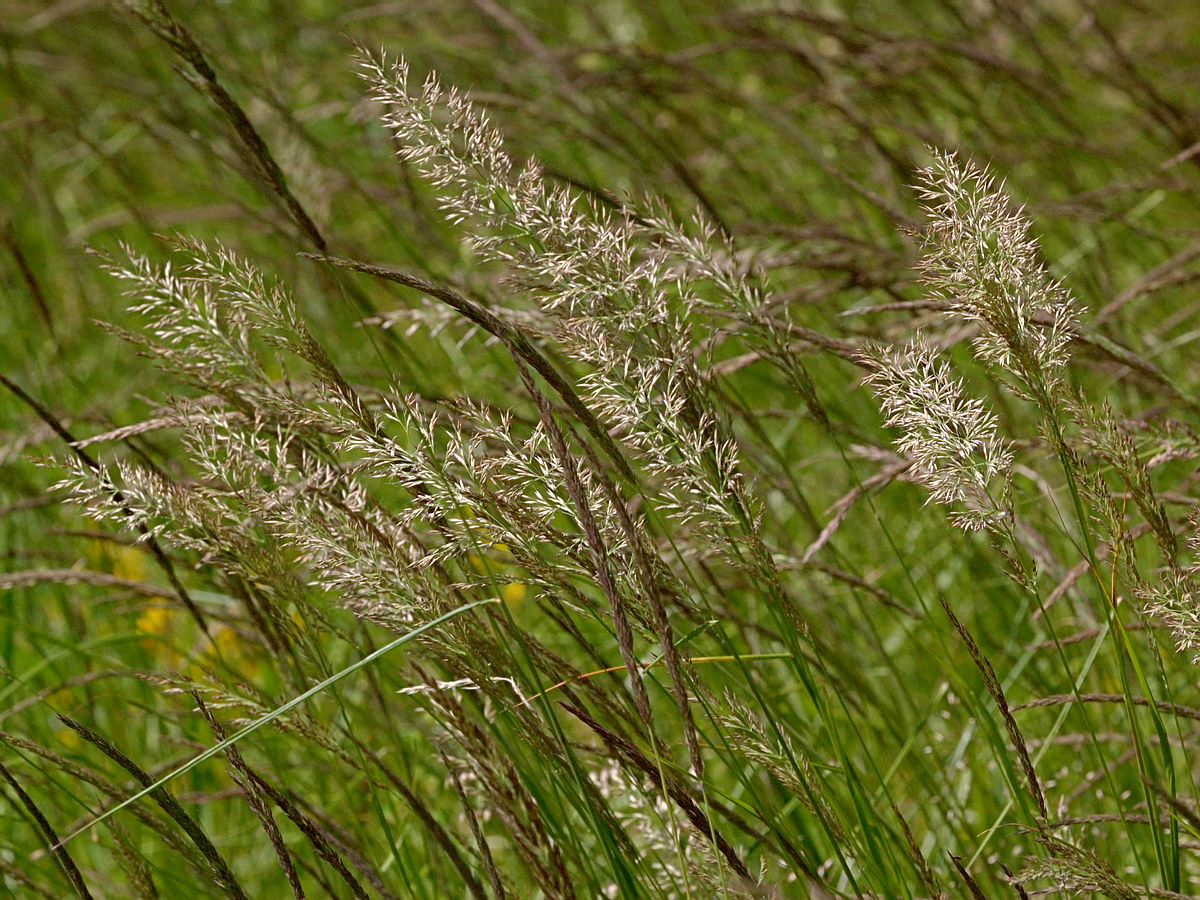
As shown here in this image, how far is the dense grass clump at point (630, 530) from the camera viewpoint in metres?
1.04

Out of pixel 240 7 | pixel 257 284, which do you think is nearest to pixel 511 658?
pixel 257 284

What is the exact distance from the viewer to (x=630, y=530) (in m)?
0.91

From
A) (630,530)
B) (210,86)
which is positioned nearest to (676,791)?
(630,530)

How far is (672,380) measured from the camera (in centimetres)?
105

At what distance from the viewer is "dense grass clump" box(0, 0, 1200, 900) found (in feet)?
3.40

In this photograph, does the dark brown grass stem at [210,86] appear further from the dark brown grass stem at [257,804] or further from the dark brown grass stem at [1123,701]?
the dark brown grass stem at [1123,701]

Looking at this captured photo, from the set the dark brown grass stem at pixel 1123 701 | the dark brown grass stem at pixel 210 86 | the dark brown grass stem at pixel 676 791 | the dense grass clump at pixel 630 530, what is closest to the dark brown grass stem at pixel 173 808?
the dense grass clump at pixel 630 530

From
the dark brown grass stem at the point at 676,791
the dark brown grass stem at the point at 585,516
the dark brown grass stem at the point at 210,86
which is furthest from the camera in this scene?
the dark brown grass stem at the point at 210,86

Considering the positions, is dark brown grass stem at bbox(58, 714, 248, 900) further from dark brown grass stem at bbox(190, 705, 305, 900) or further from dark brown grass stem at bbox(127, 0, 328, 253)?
dark brown grass stem at bbox(127, 0, 328, 253)

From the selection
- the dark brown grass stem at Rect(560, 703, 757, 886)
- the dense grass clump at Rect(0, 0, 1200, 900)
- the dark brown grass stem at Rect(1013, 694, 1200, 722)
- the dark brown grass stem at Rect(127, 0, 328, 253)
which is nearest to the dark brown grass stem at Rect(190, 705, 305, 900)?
the dense grass clump at Rect(0, 0, 1200, 900)

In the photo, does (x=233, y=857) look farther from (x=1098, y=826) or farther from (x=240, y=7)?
(x=240, y=7)

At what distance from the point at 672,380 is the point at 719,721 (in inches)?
12.5

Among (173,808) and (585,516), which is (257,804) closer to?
(173,808)

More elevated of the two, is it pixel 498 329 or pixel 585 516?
pixel 498 329
